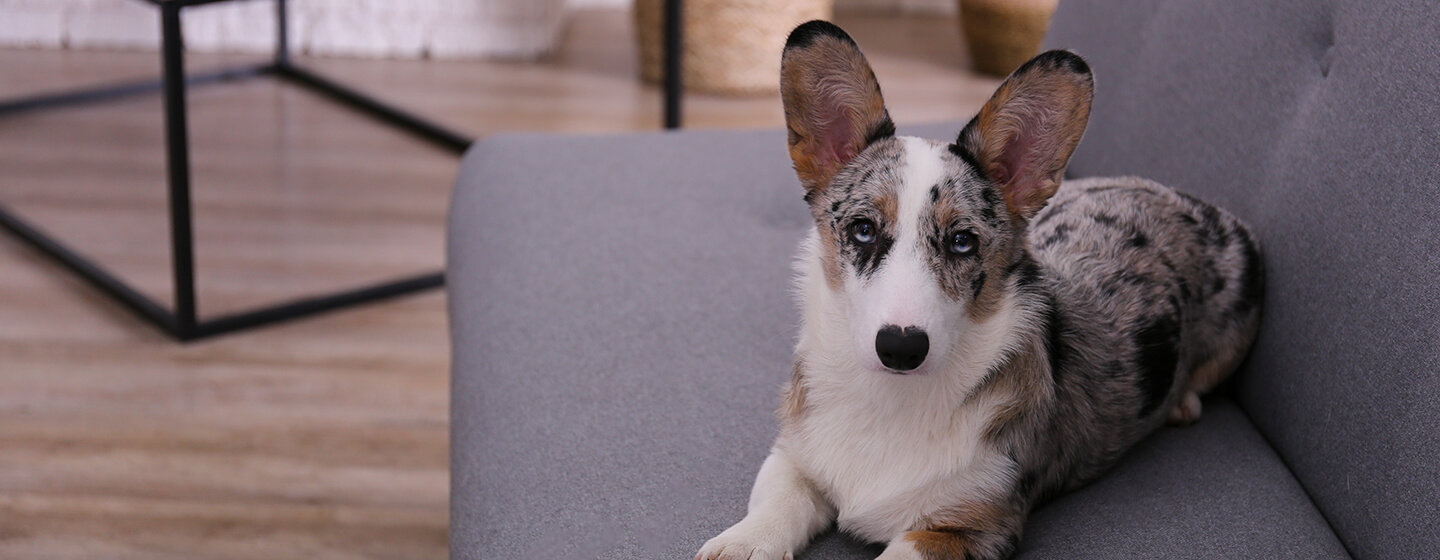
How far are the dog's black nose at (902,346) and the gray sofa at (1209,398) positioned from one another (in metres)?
0.22

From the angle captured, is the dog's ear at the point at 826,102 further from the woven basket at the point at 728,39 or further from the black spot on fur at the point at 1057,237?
the woven basket at the point at 728,39

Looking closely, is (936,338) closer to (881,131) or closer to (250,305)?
(881,131)

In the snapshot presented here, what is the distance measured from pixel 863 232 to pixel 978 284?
111 millimetres

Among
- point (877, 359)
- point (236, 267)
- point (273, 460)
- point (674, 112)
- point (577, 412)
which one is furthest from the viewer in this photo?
point (674, 112)

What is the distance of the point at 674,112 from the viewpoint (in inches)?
136

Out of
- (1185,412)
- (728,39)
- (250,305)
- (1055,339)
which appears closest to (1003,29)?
(728,39)

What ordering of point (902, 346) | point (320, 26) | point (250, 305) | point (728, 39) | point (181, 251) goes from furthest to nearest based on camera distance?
point (320, 26) → point (728, 39) → point (250, 305) → point (181, 251) → point (902, 346)

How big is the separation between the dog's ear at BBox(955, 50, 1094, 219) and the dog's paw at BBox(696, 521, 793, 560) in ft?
1.20

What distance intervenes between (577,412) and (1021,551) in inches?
20.1

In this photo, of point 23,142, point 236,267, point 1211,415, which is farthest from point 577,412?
point 23,142

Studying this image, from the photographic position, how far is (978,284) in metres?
1.17

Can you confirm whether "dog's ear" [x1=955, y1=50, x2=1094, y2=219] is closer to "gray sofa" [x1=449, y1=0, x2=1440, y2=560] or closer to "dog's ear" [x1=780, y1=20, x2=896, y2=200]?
"dog's ear" [x1=780, y1=20, x2=896, y2=200]

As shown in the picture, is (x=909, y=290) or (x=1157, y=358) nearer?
(x=909, y=290)

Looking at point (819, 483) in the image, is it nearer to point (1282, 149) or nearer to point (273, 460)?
point (1282, 149)
